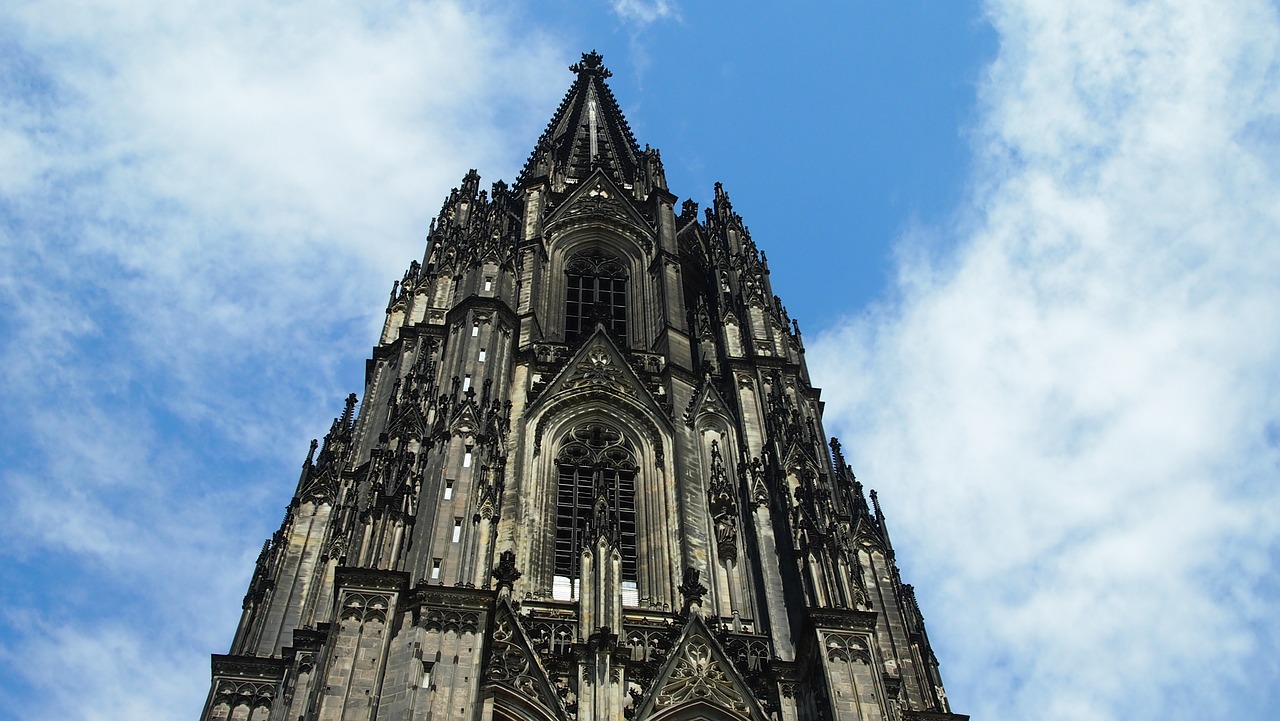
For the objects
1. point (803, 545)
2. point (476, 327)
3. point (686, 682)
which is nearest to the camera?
point (686, 682)

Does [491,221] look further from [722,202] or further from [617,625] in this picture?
[617,625]

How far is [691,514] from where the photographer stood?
92.0 ft

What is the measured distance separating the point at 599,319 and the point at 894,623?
1406 centimetres

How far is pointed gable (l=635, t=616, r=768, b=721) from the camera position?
22.2m

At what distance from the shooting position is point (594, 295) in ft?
129

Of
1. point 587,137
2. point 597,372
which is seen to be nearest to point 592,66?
point 587,137

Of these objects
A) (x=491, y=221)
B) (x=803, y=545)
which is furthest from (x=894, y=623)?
(x=491, y=221)

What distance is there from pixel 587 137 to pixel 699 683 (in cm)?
3425

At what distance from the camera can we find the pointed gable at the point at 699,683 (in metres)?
22.2

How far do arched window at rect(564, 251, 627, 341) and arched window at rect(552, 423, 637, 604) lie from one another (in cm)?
538

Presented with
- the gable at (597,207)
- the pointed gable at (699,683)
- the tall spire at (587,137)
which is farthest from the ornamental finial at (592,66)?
the pointed gable at (699,683)

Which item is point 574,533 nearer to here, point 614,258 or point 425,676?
point 425,676

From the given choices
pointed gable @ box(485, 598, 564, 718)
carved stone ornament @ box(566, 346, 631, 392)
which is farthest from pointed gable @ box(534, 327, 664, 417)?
pointed gable @ box(485, 598, 564, 718)

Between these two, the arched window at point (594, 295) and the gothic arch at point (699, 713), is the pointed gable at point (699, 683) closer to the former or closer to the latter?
the gothic arch at point (699, 713)
